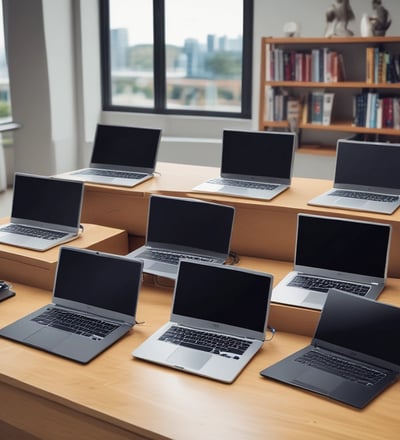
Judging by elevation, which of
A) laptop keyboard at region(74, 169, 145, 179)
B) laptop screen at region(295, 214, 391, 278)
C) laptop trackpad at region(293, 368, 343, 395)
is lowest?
laptop trackpad at region(293, 368, 343, 395)

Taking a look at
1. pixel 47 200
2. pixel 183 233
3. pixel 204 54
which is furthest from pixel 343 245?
pixel 204 54

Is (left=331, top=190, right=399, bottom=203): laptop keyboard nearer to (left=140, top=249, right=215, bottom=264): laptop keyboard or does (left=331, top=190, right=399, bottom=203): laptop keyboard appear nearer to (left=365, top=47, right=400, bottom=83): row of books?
(left=140, top=249, right=215, bottom=264): laptop keyboard

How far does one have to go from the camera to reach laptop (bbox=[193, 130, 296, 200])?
288 centimetres

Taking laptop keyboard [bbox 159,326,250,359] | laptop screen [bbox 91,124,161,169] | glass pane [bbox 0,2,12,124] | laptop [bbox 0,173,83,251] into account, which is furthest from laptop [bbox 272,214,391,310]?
glass pane [bbox 0,2,12,124]

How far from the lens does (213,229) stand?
254 cm

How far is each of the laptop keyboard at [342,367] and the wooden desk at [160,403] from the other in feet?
0.20

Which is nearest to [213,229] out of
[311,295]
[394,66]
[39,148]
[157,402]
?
[311,295]

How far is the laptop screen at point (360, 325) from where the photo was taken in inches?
74.6

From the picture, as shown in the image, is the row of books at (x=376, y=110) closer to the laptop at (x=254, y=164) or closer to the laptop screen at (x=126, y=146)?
the laptop at (x=254, y=164)

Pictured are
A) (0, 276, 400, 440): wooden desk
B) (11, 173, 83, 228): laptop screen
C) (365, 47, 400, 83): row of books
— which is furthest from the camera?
(365, 47, 400, 83): row of books

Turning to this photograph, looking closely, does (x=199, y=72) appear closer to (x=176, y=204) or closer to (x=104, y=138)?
(x=104, y=138)

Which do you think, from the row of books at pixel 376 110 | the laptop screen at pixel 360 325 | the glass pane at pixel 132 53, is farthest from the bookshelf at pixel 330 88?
the laptop screen at pixel 360 325

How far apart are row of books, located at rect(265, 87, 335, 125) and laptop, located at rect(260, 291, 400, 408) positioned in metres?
3.16

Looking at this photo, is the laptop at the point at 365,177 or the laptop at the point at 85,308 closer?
the laptop at the point at 85,308
